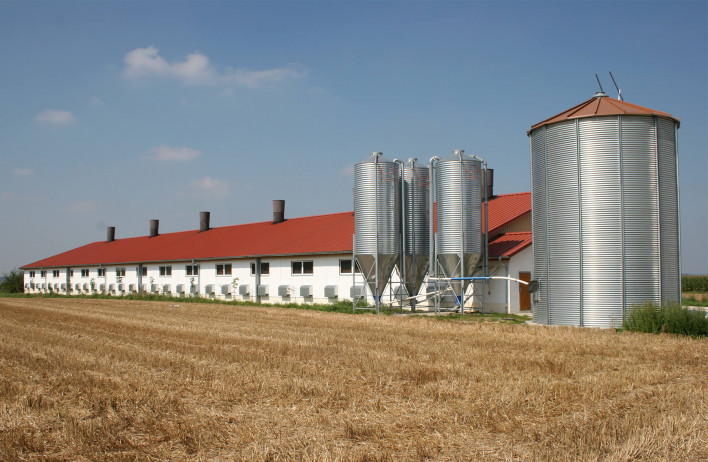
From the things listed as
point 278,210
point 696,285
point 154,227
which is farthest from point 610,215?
point 154,227

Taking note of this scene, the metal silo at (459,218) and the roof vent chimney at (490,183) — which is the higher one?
the roof vent chimney at (490,183)

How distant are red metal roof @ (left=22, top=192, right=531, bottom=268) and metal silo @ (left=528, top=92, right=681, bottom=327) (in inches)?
362

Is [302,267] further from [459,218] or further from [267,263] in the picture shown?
[459,218]

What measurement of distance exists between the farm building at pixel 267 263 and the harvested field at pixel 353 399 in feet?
39.1

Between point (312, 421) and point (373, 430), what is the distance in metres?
0.78

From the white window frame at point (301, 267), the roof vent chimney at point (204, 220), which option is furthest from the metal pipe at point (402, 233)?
the roof vent chimney at point (204, 220)

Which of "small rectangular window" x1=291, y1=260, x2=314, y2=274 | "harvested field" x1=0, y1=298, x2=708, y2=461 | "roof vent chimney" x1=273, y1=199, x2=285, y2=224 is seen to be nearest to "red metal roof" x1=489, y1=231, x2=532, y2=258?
"small rectangular window" x1=291, y1=260, x2=314, y2=274

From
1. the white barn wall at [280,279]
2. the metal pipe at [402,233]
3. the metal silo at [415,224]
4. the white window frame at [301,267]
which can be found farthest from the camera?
the white window frame at [301,267]

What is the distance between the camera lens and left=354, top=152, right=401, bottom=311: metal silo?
82.9 ft

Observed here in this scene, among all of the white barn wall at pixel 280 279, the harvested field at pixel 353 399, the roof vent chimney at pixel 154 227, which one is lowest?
the harvested field at pixel 353 399

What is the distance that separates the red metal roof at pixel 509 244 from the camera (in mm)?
25275

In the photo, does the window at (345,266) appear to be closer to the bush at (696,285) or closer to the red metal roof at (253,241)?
the red metal roof at (253,241)

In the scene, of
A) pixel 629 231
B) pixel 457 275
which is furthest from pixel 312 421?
pixel 457 275

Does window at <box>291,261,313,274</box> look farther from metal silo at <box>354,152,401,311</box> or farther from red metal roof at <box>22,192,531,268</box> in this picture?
metal silo at <box>354,152,401,311</box>
